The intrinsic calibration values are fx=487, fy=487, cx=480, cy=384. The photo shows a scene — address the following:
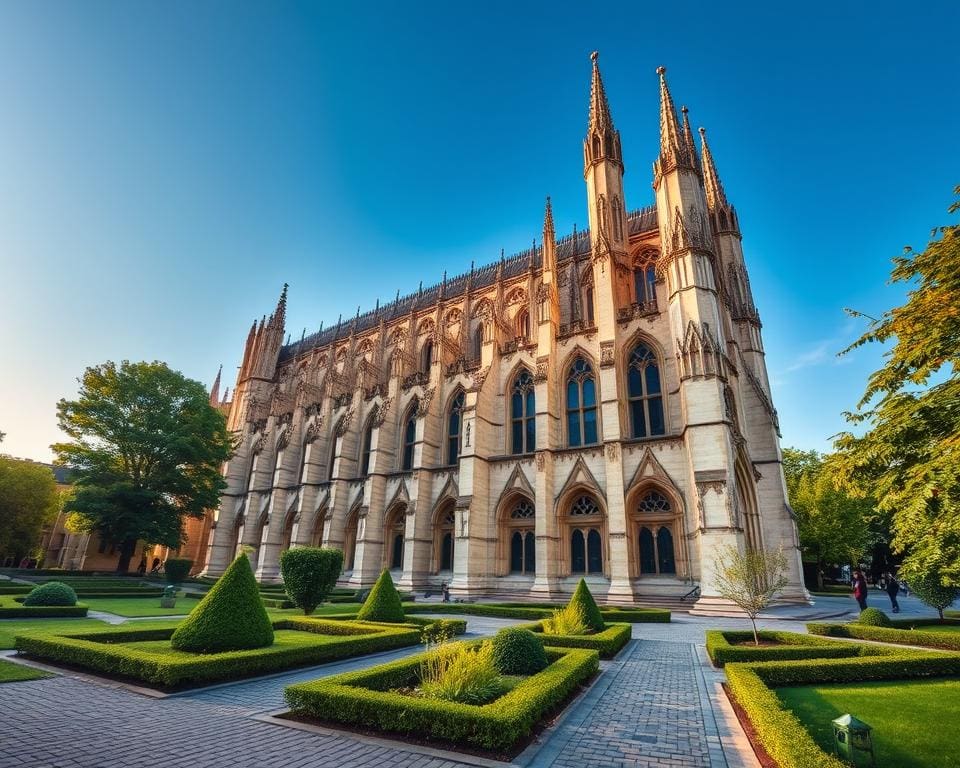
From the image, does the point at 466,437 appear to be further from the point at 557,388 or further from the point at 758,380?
the point at 758,380

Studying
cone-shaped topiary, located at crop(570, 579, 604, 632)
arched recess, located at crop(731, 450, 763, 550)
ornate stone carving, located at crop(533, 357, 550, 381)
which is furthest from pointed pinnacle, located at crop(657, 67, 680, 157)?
cone-shaped topiary, located at crop(570, 579, 604, 632)

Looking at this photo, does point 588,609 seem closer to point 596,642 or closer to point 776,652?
point 596,642

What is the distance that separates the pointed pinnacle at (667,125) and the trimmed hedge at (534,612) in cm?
2293

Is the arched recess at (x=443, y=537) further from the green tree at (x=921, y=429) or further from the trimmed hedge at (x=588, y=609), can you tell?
the green tree at (x=921, y=429)

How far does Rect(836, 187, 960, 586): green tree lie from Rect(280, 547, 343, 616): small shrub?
1485 centimetres

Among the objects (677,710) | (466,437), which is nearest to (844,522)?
(466,437)

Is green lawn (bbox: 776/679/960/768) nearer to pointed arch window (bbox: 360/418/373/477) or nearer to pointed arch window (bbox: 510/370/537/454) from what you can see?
pointed arch window (bbox: 510/370/537/454)

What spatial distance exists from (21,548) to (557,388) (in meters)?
49.8

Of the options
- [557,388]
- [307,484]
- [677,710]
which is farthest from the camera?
[307,484]

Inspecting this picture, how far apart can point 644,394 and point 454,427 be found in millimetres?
11939

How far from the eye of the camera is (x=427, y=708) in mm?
5766

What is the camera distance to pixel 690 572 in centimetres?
2044

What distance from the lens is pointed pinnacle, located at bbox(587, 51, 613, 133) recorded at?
30.5 metres

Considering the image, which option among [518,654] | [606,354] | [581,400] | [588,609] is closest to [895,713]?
[518,654]
